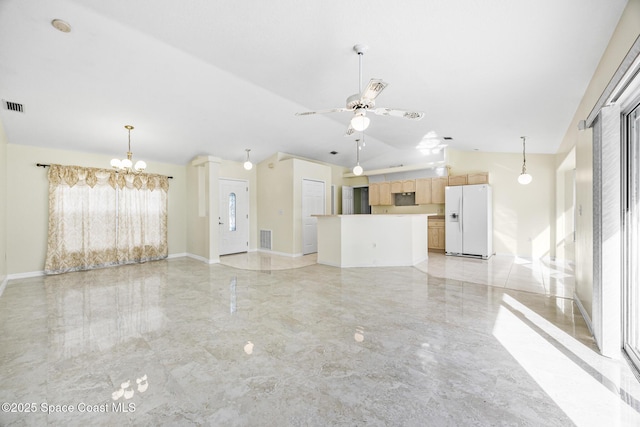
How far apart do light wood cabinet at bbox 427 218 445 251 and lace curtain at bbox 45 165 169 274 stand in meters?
7.01

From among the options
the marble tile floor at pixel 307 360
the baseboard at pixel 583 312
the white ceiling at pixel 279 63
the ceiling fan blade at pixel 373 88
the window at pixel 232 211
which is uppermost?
the white ceiling at pixel 279 63

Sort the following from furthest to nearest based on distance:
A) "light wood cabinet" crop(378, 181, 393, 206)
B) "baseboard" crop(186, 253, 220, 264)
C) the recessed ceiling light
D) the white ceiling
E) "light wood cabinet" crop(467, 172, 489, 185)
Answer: "light wood cabinet" crop(378, 181, 393, 206) → "light wood cabinet" crop(467, 172, 489, 185) → "baseboard" crop(186, 253, 220, 264) → the recessed ceiling light → the white ceiling

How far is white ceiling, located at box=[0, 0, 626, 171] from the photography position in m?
2.32

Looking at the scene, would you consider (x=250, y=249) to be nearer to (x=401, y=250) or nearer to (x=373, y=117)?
(x=401, y=250)

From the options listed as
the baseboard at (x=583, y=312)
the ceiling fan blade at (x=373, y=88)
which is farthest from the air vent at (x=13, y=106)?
the baseboard at (x=583, y=312)

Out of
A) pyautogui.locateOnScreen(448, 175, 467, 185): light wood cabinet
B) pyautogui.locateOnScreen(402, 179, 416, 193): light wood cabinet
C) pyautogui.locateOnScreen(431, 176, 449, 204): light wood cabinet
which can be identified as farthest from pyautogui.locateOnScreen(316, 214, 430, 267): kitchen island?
pyautogui.locateOnScreen(402, 179, 416, 193): light wood cabinet

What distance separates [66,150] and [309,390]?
6.57 m

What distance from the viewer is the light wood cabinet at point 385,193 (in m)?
8.52

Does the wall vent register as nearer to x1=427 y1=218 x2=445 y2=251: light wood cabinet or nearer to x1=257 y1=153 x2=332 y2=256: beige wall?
x1=257 y1=153 x2=332 y2=256: beige wall

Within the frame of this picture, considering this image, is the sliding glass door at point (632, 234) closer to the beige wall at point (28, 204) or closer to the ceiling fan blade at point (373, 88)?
the ceiling fan blade at point (373, 88)

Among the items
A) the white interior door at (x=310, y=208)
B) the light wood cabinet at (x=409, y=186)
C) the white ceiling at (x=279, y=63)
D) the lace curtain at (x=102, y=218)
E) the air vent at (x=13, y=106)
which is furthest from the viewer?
the light wood cabinet at (x=409, y=186)

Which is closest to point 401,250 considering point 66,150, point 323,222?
point 323,222

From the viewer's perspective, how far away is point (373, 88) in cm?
251

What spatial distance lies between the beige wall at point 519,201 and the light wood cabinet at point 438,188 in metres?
0.51
